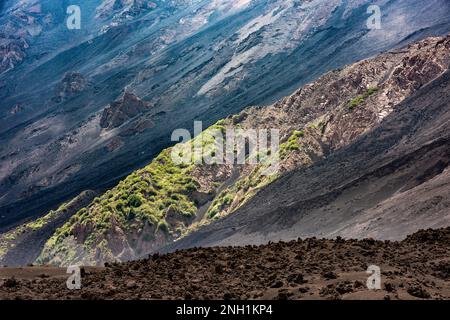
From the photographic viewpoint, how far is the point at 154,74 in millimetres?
110812

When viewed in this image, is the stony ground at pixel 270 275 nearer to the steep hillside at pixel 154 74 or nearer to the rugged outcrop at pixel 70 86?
the steep hillside at pixel 154 74

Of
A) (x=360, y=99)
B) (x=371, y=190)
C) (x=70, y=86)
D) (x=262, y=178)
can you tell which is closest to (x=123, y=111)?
(x=70, y=86)

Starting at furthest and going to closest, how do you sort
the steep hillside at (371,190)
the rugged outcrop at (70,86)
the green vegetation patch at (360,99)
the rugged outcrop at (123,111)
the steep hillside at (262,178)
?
the rugged outcrop at (70,86) → the rugged outcrop at (123,111) → the green vegetation patch at (360,99) → the steep hillside at (262,178) → the steep hillside at (371,190)

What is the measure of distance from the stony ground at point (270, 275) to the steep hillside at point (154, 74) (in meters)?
47.6

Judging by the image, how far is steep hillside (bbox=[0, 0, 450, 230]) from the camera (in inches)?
2911

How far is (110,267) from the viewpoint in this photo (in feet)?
59.0

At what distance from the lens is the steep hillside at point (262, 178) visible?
1713 inches

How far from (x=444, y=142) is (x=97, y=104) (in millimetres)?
79571

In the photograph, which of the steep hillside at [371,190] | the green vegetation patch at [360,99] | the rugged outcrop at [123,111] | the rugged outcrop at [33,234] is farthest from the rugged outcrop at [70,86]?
the steep hillside at [371,190]

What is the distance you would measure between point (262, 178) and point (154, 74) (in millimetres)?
63149

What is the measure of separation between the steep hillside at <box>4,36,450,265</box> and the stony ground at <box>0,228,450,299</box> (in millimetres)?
19728
